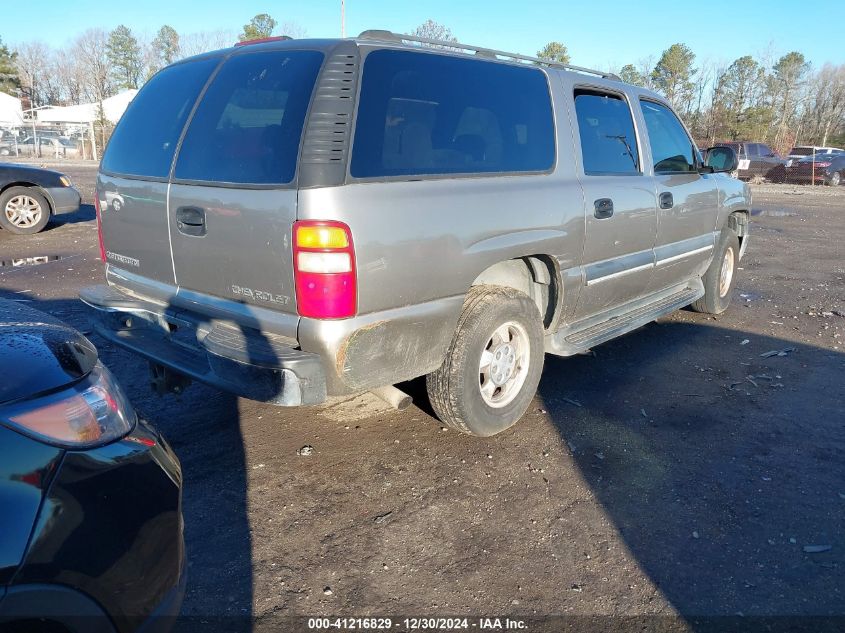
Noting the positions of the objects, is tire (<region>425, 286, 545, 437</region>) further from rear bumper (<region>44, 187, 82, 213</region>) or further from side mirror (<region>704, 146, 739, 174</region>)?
rear bumper (<region>44, 187, 82, 213</region>)

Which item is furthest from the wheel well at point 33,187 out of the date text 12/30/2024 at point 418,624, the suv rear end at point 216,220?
the date text 12/30/2024 at point 418,624

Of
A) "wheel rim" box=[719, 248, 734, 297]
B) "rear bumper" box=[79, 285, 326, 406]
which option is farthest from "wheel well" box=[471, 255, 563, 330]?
"wheel rim" box=[719, 248, 734, 297]

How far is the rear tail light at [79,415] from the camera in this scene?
151 centimetres

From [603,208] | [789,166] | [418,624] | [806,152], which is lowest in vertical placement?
[418,624]

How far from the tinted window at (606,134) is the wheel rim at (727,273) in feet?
7.61

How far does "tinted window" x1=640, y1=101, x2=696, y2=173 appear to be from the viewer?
5.00 meters

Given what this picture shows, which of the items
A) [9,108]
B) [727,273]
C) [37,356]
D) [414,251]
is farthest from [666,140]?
[9,108]

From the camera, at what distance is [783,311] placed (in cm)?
673

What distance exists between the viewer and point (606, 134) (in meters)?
4.44

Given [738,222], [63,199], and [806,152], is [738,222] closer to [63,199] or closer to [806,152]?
[63,199]

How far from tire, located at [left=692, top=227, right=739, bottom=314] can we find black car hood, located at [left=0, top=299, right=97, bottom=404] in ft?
18.7

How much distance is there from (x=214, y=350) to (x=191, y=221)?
0.67 m

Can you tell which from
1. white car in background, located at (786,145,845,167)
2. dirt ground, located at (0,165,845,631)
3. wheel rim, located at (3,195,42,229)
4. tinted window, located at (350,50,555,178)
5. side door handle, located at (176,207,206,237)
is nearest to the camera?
dirt ground, located at (0,165,845,631)

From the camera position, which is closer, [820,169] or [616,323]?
[616,323]
